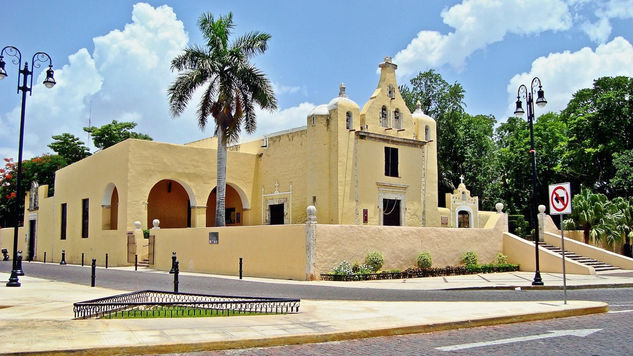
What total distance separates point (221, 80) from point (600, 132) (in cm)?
2674

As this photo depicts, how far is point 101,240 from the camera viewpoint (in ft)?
97.8

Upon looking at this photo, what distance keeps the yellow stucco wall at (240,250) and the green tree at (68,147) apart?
88.4ft

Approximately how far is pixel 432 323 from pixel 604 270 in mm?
19238

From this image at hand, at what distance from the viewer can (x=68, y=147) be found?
161ft

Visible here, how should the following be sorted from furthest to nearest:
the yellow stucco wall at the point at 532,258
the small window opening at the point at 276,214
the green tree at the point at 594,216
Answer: the small window opening at the point at 276,214
the green tree at the point at 594,216
the yellow stucco wall at the point at 532,258

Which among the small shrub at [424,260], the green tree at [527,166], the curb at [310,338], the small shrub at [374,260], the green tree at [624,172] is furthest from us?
the green tree at [527,166]

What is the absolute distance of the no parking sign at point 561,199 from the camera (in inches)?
458

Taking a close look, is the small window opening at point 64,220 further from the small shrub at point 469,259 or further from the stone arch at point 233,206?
the small shrub at point 469,259

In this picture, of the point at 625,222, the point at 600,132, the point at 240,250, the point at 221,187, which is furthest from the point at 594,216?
the point at 221,187

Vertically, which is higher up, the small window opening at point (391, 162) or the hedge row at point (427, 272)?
the small window opening at point (391, 162)

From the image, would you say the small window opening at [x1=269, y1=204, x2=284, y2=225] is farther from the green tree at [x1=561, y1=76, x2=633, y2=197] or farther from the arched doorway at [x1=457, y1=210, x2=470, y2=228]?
the green tree at [x1=561, y1=76, x2=633, y2=197]

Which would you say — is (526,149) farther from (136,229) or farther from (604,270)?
(136,229)

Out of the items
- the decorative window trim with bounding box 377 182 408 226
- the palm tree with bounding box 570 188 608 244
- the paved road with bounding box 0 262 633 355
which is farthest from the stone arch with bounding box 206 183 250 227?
the palm tree with bounding box 570 188 608 244

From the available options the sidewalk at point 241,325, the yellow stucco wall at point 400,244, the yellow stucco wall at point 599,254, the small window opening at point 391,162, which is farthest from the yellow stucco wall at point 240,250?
the yellow stucco wall at point 599,254
